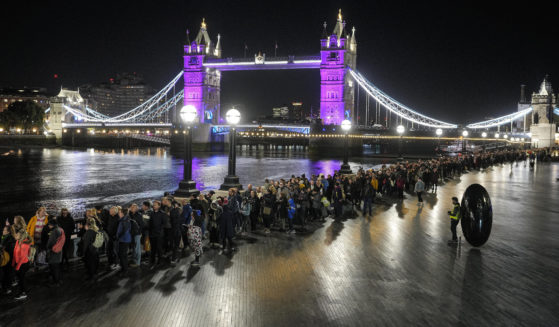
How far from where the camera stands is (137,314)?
6.83 m

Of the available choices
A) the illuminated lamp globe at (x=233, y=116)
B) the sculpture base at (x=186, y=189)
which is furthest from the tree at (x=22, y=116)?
the sculpture base at (x=186, y=189)

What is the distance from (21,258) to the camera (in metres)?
7.54

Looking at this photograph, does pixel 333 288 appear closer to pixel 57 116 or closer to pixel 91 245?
pixel 91 245

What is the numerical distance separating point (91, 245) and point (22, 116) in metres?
101

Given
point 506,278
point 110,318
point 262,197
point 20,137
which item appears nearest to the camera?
point 110,318

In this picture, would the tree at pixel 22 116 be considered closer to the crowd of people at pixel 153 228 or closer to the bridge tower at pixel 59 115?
the bridge tower at pixel 59 115

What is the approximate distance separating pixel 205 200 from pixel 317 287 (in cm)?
479

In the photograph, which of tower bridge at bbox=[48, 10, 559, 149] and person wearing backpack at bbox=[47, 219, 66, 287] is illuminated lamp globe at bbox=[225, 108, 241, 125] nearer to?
person wearing backpack at bbox=[47, 219, 66, 287]

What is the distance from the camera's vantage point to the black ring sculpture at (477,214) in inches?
379

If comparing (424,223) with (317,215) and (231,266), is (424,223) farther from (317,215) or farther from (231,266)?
(231,266)

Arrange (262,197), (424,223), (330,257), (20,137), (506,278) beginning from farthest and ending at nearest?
1. (20,137)
2. (424,223)
3. (262,197)
4. (330,257)
5. (506,278)

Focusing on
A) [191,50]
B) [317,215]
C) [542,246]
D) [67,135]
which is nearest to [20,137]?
[67,135]

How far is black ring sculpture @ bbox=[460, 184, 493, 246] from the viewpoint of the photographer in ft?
31.6

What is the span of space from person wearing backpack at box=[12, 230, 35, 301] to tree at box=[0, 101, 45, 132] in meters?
100
